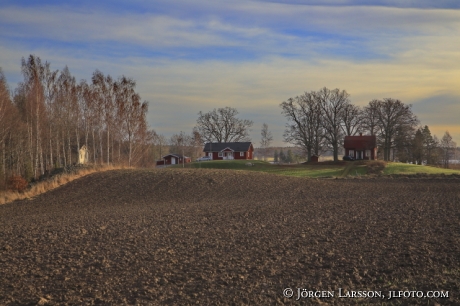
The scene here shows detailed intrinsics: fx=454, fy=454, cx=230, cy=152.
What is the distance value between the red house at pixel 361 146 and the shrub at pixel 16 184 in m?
49.2

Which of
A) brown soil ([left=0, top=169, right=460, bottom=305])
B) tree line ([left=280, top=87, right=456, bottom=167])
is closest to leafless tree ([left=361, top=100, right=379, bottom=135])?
tree line ([left=280, top=87, right=456, bottom=167])

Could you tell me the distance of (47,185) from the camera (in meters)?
29.8

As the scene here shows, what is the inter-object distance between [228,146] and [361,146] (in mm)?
24317

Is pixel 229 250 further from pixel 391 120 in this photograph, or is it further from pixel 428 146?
pixel 428 146

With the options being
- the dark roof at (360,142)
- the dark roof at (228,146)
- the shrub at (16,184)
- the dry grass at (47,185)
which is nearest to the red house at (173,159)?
the dark roof at (228,146)

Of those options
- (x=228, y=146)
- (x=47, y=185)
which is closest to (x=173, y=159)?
(x=228, y=146)

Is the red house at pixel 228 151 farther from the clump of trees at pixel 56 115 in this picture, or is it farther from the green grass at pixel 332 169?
the clump of trees at pixel 56 115

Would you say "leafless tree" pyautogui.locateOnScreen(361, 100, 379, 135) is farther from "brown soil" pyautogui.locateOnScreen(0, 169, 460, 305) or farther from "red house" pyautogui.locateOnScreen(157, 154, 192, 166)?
"brown soil" pyautogui.locateOnScreen(0, 169, 460, 305)

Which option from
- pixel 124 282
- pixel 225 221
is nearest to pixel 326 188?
pixel 225 221

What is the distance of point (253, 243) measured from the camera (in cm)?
1197

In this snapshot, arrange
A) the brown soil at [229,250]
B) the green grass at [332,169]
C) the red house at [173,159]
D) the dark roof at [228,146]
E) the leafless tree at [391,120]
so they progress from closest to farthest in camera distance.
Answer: the brown soil at [229,250] → the green grass at [332,169] → the leafless tree at [391,120] → the dark roof at [228,146] → the red house at [173,159]

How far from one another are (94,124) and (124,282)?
139ft

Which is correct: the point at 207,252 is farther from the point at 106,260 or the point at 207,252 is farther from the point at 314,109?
the point at 314,109

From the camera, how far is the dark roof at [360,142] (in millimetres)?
68938
